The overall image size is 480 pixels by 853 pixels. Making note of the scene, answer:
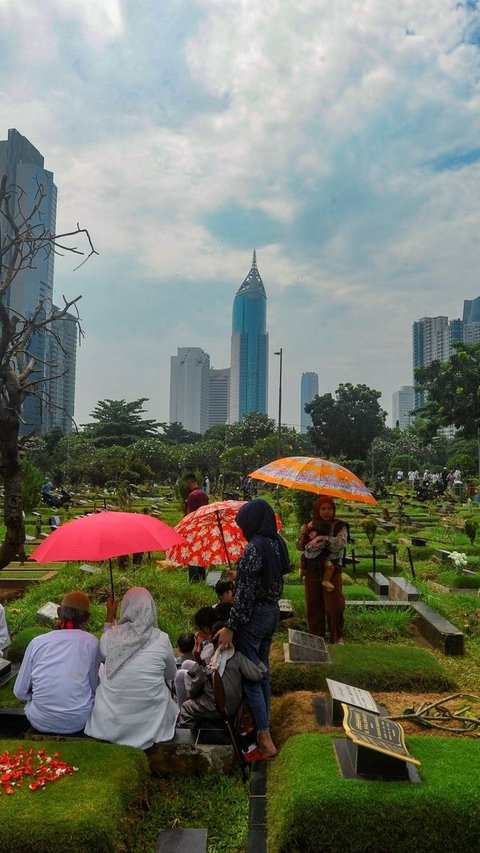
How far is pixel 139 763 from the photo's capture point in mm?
3375

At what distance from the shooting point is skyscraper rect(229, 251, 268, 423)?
128 m

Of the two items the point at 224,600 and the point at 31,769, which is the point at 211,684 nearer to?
the point at 224,600

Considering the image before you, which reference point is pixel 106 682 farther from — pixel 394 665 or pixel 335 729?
pixel 394 665

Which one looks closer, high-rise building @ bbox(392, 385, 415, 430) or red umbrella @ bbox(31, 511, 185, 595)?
red umbrella @ bbox(31, 511, 185, 595)

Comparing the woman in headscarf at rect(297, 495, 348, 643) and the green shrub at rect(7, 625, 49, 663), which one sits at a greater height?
the woman in headscarf at rect(297, 495, 348, 643)

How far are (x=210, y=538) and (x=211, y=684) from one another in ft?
6.12

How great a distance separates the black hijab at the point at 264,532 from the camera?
3721 mm

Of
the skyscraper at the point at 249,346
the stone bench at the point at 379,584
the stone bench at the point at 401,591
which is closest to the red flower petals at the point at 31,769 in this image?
the stone bench at the point at 401,591

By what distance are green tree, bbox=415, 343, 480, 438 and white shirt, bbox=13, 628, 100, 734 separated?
31439 millimetres

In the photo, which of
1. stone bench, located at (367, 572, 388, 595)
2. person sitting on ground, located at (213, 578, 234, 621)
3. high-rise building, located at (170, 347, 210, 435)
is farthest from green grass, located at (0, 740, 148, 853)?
high-rise building, located at (170, 347, 210, 435)

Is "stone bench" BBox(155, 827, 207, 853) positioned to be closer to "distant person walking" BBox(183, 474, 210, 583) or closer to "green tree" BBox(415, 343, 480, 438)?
"distant person walking" BBox(183, 474, 210, 583)

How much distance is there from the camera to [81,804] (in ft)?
9.36

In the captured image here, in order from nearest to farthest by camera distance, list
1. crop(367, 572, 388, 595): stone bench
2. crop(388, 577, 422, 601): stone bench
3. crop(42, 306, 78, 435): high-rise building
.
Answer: crop(42, 306, 78, 435): high-rise building < crop(388, 577, 422, 601): stone bench < crop(367, 572, 388, 595): stone bench

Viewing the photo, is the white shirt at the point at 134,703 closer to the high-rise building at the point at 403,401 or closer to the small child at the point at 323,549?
Result: the small child at the point at 323,549
